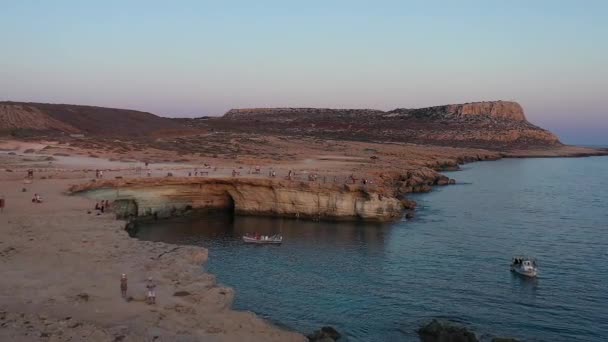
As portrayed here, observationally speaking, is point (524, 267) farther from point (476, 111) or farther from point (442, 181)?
point (476, 111)

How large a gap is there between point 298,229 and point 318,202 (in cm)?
470

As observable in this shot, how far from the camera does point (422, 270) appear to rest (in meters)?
33.4

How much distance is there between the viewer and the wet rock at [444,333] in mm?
22422

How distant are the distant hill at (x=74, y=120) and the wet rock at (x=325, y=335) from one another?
246ft

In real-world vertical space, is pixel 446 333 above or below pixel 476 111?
below

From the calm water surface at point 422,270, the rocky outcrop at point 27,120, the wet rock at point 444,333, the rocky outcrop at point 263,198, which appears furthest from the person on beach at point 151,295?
the rocky outcrop at point 27,120

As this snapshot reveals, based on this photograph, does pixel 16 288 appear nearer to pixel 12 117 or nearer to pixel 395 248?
pixel 395 248

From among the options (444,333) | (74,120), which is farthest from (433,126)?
(444,333)

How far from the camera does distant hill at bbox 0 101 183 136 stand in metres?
89.0

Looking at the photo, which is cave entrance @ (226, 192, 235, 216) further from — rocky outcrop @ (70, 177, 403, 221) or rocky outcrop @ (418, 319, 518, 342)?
rocky outcrop @ (418, 319, 518, 342)

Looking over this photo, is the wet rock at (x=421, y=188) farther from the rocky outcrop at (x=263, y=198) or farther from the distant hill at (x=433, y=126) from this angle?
the distant hill at (x=433, y=126)

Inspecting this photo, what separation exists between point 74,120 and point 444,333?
297 feet

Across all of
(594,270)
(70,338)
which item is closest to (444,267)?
(594,270)

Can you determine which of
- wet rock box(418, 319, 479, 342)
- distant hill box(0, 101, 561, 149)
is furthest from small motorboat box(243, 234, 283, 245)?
distant hill box(0, 101, 561, 149)
